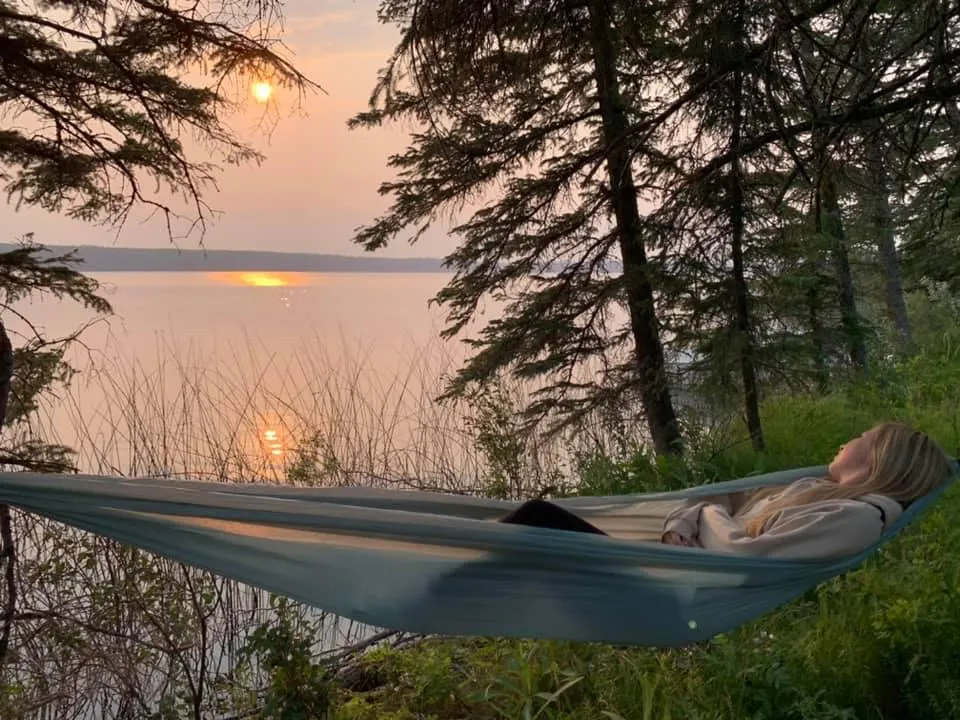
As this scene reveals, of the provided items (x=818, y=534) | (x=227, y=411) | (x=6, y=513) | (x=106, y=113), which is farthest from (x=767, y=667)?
(x=227, y=411)

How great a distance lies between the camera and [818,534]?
6.14 ft

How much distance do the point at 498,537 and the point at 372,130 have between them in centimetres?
310

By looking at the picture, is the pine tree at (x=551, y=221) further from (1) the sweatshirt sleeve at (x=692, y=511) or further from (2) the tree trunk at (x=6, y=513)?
(2) the tree trunk at (x=6, y=513)

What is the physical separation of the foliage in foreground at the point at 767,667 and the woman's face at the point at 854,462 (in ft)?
0.99

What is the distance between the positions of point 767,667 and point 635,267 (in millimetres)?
2341

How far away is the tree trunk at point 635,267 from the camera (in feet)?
→ 12.7

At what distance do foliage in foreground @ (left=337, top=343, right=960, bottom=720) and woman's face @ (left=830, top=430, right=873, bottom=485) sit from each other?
0.99ft

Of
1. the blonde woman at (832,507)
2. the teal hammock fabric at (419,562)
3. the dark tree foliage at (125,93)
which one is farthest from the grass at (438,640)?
the dark tree foliage at (125,93)

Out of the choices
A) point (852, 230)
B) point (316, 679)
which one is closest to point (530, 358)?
point (316, 679)

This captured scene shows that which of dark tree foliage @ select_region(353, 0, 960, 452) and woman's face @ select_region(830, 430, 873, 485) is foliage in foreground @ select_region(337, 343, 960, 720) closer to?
woman's face @ select_region(830, 430, 873, 485)

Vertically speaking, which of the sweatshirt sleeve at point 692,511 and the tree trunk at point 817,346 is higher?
the tree trunk at point 817,346

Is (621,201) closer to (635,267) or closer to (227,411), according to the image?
(635,267)

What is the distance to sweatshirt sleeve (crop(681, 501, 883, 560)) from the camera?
6.07ft

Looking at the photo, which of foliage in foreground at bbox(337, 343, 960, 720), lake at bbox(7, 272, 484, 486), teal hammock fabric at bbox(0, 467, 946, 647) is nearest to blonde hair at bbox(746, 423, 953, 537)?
foliage in foreground at bbox(337, 343, 960, 720)
